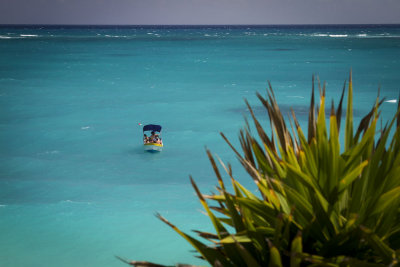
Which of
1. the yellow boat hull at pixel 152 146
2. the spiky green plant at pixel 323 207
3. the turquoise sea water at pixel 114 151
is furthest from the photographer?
the yellow boat hull at pixel 152 146

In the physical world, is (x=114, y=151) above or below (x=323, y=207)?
below

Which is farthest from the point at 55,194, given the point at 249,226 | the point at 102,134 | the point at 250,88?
the point at 250,88

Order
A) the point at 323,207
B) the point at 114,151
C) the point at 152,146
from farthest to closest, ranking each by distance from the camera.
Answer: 1. the point at 114,151
2. the point at 152,146
3. the point at 323,207

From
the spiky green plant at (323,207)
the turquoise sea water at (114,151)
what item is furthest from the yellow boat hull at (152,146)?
the spiky green plant at (323,207)

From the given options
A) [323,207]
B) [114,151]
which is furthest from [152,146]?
[323,207]

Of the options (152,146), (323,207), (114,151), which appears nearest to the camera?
(323,207)

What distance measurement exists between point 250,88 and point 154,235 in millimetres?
22951

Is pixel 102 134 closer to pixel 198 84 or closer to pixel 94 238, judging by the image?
pixel 94 238

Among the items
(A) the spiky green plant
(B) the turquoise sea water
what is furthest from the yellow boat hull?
(A) the spiky green plant

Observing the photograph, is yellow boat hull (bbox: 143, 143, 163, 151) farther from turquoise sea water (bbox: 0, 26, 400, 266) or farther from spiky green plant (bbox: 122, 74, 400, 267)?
spiky green plant (bbox: 122, 74, 400, 267)

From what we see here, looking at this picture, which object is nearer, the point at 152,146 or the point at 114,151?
the point at 152,146

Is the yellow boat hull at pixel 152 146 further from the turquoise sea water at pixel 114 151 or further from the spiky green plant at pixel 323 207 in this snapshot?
the spiky green plant at pixel 323 207

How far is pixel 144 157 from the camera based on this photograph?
54.0 feet

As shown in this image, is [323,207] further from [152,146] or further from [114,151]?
[114,151]
